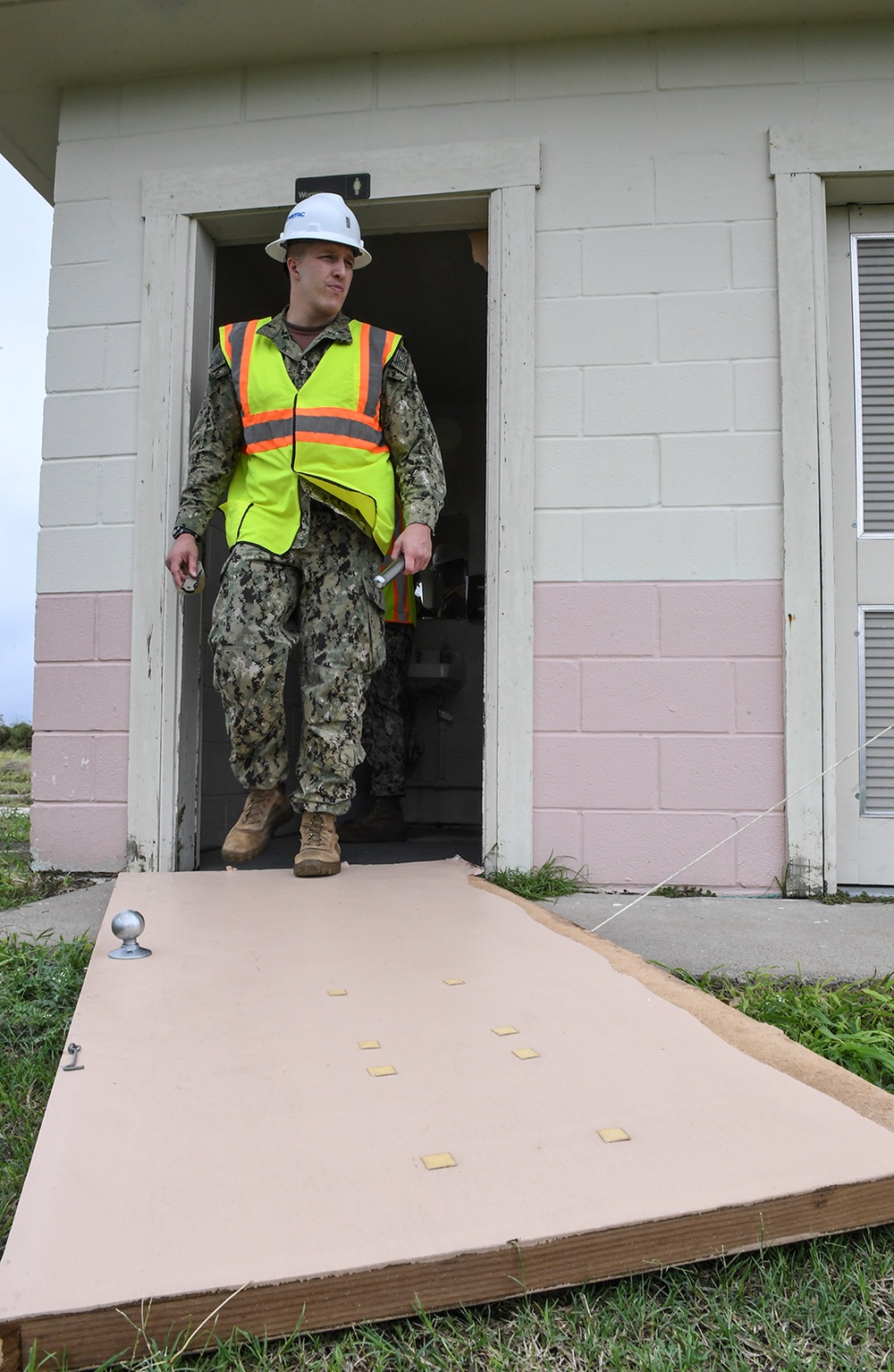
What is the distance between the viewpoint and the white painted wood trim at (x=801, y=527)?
303cm

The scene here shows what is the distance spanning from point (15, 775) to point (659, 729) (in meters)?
8.08

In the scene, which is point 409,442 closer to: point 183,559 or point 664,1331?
point 183,559

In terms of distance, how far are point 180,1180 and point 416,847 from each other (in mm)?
2917

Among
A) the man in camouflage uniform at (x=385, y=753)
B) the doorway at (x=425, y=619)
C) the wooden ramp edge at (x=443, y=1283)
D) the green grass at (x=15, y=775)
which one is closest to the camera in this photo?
the wooden ramp edge at (x=443, y=1283)

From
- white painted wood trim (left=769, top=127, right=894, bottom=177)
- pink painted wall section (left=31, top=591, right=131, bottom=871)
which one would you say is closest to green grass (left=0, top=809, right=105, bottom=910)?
pink painted wall section (left=31, top=591, right=131, bottom=871)

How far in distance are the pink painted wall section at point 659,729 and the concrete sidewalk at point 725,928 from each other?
183 millimetres

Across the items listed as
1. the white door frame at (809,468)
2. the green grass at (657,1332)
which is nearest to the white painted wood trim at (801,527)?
the white door frame at (809,468)

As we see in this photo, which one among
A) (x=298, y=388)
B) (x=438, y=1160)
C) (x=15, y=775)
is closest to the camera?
(x=438, y=1160)

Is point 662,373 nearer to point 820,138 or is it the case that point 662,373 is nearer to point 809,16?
point 820,138

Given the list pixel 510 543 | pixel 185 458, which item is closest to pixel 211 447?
pixel 185 458

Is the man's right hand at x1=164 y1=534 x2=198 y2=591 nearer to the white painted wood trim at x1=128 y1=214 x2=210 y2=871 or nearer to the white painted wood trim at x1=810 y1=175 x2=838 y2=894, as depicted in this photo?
the white painted wood trim at x1=128 y1=214 x2=210 y2=871

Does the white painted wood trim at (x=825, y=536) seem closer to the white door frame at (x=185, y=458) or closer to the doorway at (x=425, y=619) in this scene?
the white door frame at (x=185, y=458)

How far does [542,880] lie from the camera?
9.75 ft

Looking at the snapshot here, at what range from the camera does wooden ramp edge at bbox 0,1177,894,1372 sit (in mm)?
832
